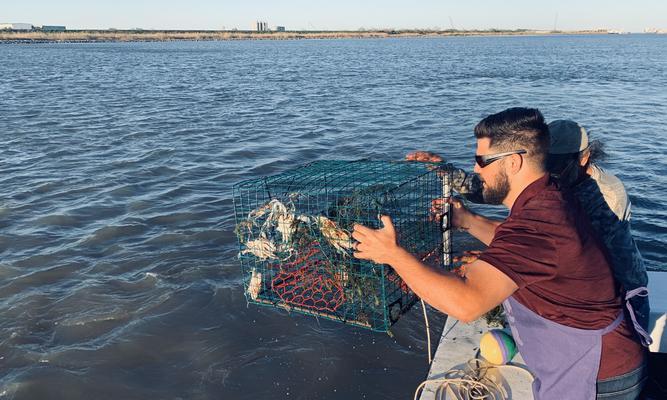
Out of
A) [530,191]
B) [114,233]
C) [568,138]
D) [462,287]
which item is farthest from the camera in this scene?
[114,233]

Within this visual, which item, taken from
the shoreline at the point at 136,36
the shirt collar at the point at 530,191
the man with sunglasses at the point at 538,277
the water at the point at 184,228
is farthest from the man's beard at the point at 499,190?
the shoreline at the point at 136,36

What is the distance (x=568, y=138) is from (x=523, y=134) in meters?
0.82

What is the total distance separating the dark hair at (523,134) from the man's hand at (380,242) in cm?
80

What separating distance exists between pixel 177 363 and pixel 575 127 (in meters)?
4.71

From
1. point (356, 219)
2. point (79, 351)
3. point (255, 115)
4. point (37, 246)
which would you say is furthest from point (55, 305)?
point (255, 115)

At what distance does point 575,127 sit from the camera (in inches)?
143

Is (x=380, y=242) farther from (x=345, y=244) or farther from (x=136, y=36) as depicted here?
(x=136, y=36)

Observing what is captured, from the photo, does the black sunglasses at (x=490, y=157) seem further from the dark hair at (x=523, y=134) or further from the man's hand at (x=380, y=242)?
the man's hand at (x=380, y=242)

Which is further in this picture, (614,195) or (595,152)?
(595,152)

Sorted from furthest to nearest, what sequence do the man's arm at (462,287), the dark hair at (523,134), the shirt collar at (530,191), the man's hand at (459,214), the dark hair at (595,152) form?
1. the man's hand at (459,214)
2. the dark hair at (595,152)
3. the dark hair at (523,134)
4. the shirt collar at (530,191)
5. the man's arm at (462,287)

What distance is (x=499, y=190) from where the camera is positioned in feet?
10.3

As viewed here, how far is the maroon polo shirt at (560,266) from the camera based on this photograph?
2.64 metres

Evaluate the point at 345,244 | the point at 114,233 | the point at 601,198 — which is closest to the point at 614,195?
the point at 601,198

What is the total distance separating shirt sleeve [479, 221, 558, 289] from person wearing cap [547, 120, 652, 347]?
1.03 meters
